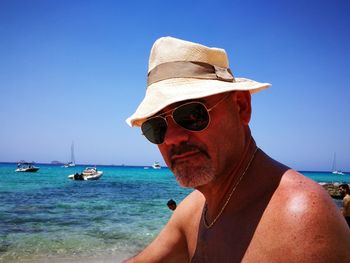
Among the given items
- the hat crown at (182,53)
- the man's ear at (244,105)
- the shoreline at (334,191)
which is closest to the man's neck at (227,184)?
the man's ear at (244,105)

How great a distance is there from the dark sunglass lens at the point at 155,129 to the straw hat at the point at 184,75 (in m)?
0.10

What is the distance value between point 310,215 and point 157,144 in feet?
3.21

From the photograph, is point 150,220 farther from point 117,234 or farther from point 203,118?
point 203,118

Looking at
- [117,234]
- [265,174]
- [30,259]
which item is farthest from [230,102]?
[117,234]

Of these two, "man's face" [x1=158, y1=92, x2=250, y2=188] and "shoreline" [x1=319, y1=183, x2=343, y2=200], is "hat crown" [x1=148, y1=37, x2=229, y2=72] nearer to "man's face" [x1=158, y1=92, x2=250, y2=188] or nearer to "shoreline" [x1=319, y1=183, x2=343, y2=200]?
"man's face" [x1=158, y1=92, x2=250, y2=188]

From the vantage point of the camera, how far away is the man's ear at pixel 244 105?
1817 millimetres

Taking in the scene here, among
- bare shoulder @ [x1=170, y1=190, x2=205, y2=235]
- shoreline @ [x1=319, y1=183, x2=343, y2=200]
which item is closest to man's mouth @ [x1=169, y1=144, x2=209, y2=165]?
bare shoulder @ [x1=170, y1=190, x2=205, y2=235]

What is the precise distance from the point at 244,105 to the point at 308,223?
84cm

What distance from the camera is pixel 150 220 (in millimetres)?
17703

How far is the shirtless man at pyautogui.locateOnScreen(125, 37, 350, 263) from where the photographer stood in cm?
142

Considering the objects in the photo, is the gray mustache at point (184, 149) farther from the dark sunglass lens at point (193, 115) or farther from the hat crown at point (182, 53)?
the hat crown at point (182, 53)

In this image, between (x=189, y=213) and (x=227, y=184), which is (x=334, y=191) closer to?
(x=189, y=213)

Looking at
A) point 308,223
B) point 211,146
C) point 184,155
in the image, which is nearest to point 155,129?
point 184,155

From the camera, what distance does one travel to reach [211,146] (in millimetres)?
1729
